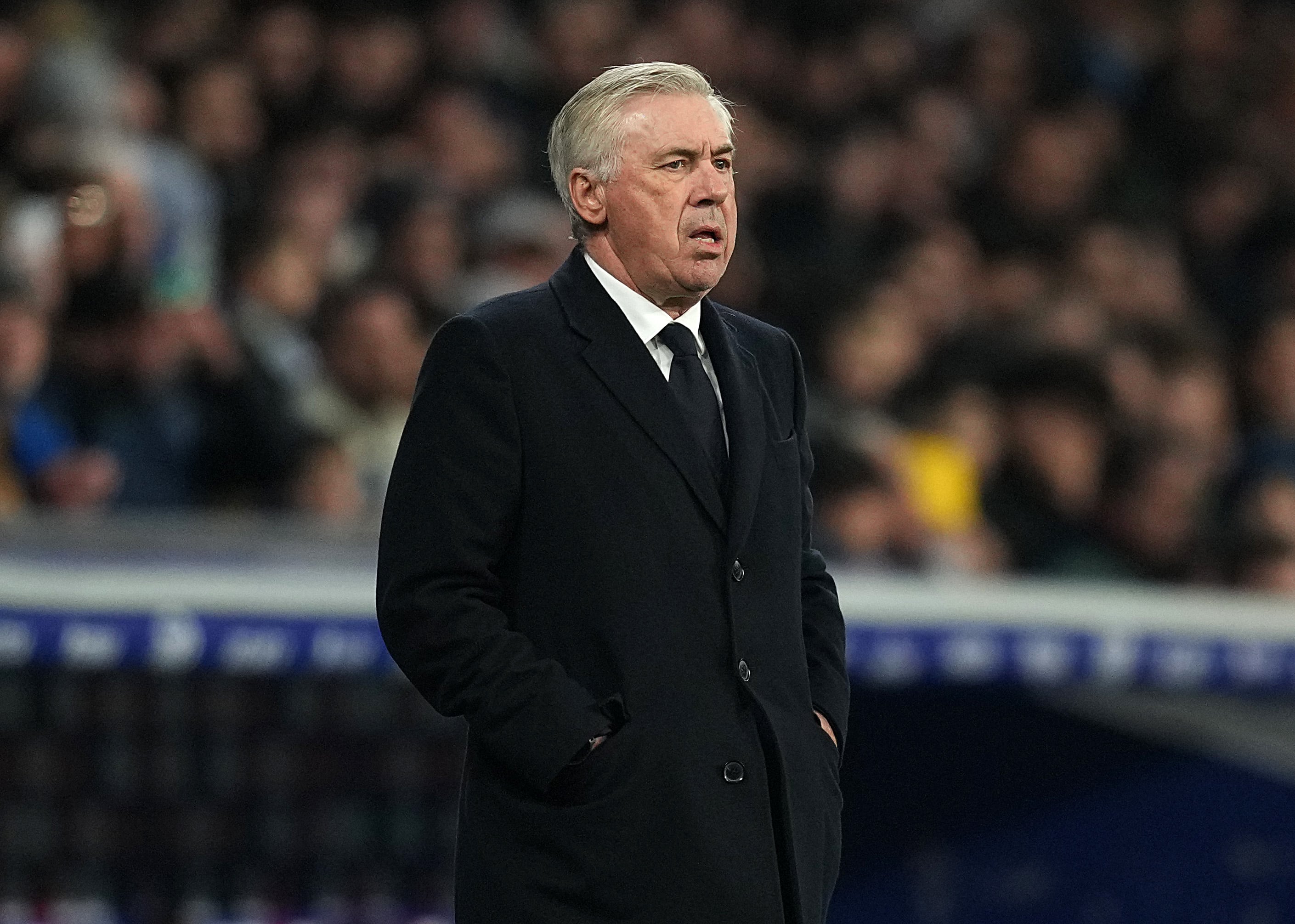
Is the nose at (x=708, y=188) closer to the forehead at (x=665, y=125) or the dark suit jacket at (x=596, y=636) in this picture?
the forehead at (x=665, y=125)

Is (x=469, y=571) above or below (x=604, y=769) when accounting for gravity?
above

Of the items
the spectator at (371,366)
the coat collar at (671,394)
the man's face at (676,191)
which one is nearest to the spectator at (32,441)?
the spectator at (371,366)

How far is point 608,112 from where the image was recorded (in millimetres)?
2344

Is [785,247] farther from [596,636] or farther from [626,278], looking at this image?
[596,636]

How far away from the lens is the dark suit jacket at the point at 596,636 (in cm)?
223

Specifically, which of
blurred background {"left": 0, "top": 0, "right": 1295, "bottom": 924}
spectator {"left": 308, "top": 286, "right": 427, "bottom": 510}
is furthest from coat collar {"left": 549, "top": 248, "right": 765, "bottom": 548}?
spectator {"left": 308, "top": 286, "right": 427, "bottom": 510}

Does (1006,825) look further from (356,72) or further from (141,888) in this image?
(356,72)

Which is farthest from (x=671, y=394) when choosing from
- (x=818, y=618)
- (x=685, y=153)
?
(x=818, y=618)

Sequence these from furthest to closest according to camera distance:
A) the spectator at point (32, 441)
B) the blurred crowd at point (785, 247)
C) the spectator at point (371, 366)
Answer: the spectator at point (371, 366), the blurred crowd at point (785, 247), the spectator at point (32, 441)

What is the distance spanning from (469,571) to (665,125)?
0.54 metres

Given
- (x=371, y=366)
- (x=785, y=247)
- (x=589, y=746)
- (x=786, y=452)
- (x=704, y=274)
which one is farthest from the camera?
(x=785, y=247)

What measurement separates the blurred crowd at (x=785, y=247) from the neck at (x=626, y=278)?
252 cm

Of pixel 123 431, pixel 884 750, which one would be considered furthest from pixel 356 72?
pixel 884 750

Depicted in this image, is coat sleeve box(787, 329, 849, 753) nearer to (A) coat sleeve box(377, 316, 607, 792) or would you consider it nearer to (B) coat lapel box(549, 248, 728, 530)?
(B) coat lapel box(549, 248, 728, 530)
